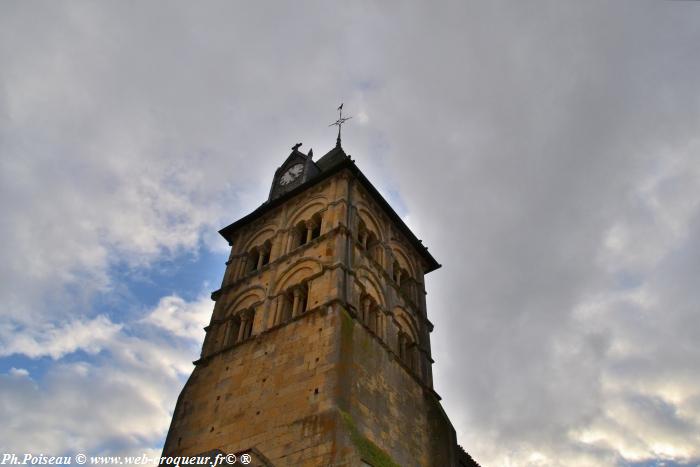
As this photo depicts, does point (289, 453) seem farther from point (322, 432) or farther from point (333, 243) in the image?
point (333, 243)

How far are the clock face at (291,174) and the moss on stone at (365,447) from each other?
1543 centimetres

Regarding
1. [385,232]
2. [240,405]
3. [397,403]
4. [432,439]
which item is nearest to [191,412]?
[240,405]

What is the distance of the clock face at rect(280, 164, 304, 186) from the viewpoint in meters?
28.4

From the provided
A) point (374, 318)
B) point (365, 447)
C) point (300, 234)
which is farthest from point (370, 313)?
point (365, 447)

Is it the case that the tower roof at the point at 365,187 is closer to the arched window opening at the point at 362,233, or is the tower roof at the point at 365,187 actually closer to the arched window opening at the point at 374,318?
the arched window opening at the point at 362,233

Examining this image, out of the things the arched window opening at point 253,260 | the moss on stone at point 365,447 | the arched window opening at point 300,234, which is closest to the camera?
the moss on stone at point 365,447

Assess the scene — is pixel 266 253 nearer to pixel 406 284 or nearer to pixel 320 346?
pixel 406 284

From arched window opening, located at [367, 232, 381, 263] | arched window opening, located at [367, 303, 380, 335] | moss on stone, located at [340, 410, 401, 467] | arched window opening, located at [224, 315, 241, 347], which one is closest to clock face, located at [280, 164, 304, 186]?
arched window opening, located at [367, 232, 381, 263]

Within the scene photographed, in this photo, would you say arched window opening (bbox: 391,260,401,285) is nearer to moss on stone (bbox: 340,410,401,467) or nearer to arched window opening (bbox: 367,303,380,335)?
arched window opening (bbox: 367,303,380,335)

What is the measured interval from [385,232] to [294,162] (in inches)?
281

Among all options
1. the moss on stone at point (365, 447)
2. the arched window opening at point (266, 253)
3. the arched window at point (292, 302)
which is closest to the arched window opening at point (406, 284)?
the arched window opening at point (266, 253)

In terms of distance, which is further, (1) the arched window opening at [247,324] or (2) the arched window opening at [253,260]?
(2) the arched window opening at [253,260]

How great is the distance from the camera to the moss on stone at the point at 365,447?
45.8ft

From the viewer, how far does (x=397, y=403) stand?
18438 mm
